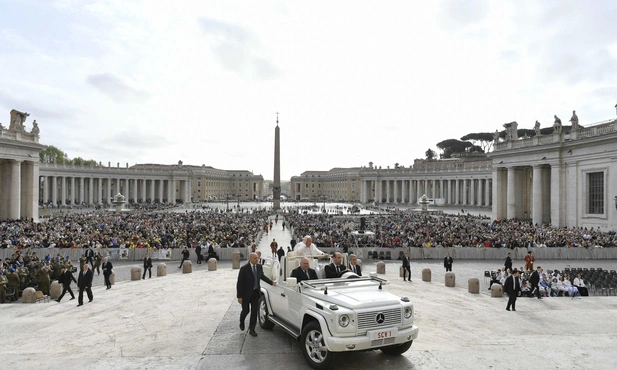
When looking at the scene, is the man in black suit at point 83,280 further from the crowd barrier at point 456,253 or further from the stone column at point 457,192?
the stone column at point 457,192

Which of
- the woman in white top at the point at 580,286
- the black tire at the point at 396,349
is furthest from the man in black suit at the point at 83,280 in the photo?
the woman in white top at the point at 580,286

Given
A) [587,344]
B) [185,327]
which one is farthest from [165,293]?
[587,344]

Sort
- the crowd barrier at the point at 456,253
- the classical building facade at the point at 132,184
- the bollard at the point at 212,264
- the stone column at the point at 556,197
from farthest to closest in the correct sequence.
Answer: the classical building facade at the point at 132,184
the stone column at the point at 556,197
the crowd barrier at the point at 456,253
the bollard at the point at 212,264

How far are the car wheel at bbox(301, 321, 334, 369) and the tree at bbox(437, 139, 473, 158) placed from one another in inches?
5032

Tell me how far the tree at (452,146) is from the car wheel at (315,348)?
12782 cm

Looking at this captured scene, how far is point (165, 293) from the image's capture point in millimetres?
13195

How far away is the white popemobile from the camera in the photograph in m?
6.02

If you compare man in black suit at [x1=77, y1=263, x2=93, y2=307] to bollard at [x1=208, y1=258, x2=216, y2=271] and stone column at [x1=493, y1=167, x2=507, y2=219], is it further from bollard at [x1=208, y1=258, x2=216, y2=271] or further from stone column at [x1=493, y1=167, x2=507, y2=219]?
stone column at [x1=493, y1=167, x2=507, y2=219]

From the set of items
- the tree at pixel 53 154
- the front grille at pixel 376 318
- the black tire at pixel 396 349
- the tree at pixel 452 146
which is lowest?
the black tire at pixel 396 349

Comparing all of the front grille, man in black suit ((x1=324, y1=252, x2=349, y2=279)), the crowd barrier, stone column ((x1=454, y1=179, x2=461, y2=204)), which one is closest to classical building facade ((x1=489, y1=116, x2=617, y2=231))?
the crowd barrier

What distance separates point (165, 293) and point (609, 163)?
35.2 meters

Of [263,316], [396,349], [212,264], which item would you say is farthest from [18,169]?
[396,349]

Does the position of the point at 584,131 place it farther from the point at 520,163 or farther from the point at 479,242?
the point at 479,242

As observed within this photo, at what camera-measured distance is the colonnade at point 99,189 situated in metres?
84.0
